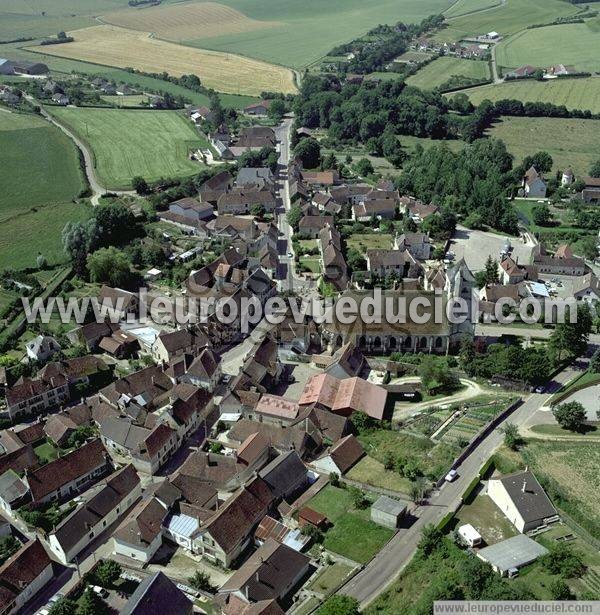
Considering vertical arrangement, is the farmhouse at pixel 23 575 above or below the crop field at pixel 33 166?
below

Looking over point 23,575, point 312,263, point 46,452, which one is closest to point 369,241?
point 312,263

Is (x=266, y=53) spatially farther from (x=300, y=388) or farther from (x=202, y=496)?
(x=202, y=496)

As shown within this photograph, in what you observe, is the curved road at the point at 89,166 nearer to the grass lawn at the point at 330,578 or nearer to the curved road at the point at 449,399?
the curved road at the point at 449,399

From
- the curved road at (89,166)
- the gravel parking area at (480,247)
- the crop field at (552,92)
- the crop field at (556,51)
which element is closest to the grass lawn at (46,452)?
the gravel parking area at (480,247)

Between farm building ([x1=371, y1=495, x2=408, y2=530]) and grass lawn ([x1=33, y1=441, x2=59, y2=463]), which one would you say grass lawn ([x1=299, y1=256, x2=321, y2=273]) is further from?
farm building ([x1=371, y1=495, x2=408, y2=530])

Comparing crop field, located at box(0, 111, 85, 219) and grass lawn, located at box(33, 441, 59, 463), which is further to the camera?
crop field, located at box(0, 111, 85, 219)

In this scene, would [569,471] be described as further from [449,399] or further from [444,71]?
[444,71]

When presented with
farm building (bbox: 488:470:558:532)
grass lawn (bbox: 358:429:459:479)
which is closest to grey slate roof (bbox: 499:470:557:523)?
farm building (bbox: 488:470:558:532)
